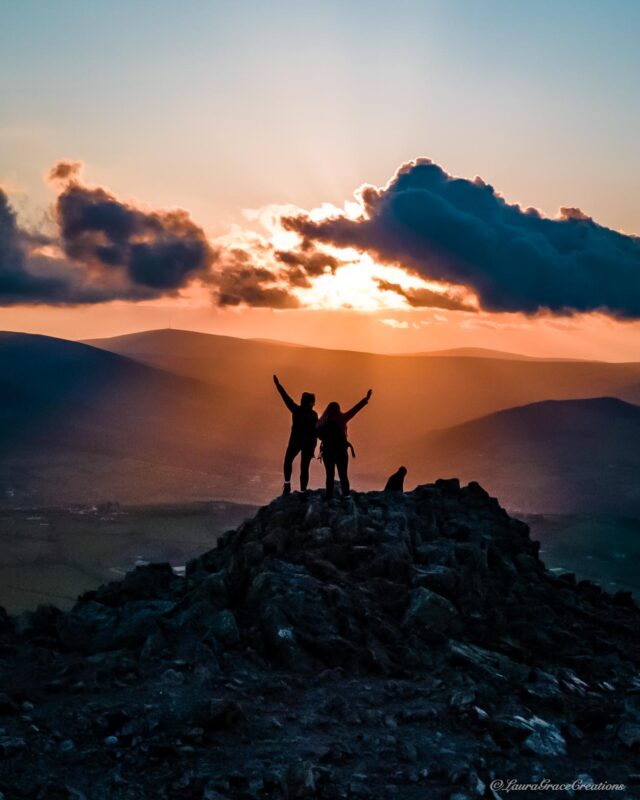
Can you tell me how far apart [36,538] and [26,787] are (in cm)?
7012

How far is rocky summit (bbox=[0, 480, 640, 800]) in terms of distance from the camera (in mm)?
9002

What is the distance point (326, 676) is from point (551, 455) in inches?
4816

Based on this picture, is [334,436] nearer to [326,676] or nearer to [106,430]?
[326,676]

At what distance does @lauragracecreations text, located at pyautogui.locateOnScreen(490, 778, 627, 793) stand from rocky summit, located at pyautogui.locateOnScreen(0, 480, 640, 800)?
35mm

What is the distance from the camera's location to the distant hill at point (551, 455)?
101m

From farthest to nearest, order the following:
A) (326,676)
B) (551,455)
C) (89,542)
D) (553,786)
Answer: (551,455) < (89,542) < (326,676) < (553,786)

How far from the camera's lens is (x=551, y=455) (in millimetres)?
128250

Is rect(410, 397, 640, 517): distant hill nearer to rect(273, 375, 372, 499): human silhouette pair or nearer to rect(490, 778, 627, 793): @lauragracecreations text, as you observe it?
rect(273, 375, 372, 499): human silhouette pair

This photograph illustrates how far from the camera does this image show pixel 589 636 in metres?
15.7

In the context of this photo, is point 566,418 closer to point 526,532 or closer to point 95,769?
point 526,532

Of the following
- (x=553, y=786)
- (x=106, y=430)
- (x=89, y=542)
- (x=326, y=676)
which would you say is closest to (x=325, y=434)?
(x=326, y=676)

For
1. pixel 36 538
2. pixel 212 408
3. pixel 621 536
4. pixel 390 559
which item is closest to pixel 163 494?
pixel 36 538

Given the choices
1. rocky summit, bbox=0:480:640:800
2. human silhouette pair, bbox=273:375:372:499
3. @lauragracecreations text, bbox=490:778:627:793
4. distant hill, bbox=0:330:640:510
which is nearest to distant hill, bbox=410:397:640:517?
distant hill, bbox=0:330:640:510

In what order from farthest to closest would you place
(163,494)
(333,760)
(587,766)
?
(163,494)
(587,766)
(333,760)
